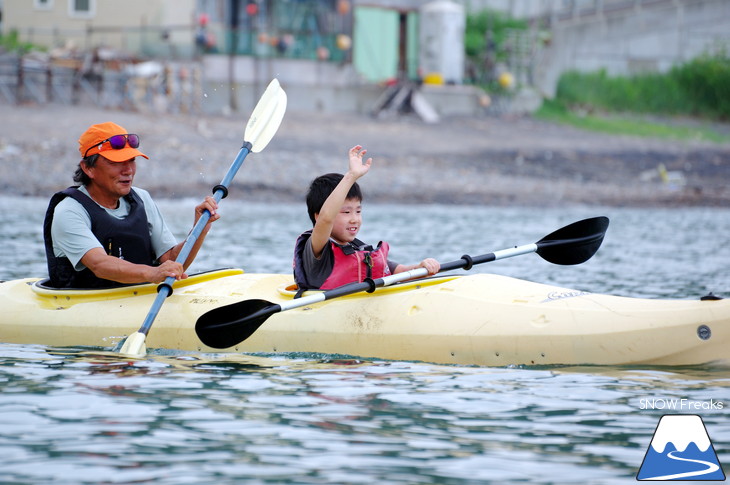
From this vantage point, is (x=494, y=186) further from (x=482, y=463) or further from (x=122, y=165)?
(x=482, y=463)

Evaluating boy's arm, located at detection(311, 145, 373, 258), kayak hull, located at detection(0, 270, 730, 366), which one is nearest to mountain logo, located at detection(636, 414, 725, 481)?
kayak hull, located at detection(0, 270, 730, 366)

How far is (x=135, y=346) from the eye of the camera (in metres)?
5.62

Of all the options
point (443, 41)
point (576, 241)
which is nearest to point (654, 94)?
point (443, 41)

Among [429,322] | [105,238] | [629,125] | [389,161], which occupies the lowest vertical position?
[389,161]

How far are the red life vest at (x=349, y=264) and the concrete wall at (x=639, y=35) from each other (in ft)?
73.4

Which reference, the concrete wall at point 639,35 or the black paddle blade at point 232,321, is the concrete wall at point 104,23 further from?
the black paddle blade at point 232,321

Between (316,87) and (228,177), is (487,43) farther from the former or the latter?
(228,177)

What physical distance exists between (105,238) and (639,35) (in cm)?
2374

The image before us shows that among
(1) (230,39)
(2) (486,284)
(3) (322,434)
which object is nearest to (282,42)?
(1) (230,39)

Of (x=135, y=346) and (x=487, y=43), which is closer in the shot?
(x=135, y=346)

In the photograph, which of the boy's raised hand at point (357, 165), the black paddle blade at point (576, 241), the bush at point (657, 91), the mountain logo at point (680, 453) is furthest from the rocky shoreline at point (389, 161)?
the mountain logo at point (680, 453)

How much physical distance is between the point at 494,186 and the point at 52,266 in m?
11.1

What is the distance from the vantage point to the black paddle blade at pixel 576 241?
255 inches

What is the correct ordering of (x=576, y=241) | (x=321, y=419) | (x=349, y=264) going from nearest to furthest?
(x=321, y=419) → (x=349, y=264) → (x=576, y=241)
